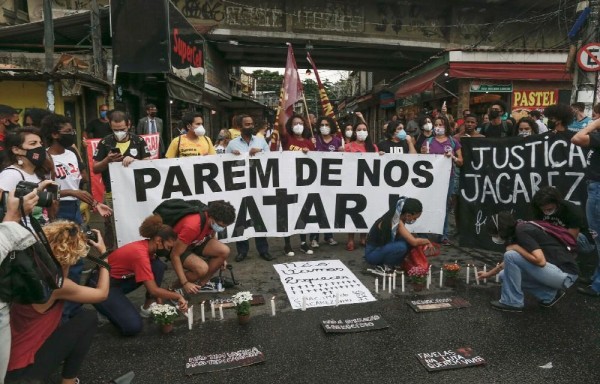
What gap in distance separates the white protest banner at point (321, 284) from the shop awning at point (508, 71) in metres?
11.6

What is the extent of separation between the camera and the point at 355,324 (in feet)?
12.7

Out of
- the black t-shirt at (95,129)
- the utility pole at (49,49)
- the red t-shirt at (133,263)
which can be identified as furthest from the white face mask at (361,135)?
the utility pole at (49,49)

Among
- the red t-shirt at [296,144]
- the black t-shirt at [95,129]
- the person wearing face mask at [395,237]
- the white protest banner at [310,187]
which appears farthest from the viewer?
the black t-shirt at [95,129]

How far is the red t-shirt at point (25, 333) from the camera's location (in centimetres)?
248

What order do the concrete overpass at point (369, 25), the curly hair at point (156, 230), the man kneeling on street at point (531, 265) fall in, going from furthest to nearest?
the concrete overpass at point (369, 25) < the man kneeling on street at point (531, 265) < the curly hair at point (156, 230)

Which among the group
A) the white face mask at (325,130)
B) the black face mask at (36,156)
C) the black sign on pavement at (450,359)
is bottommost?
the black sign on pavement at (450,359)

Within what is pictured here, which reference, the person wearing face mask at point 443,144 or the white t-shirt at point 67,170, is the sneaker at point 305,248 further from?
the white t-shirt at point 67,170

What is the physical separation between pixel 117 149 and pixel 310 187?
256 cm

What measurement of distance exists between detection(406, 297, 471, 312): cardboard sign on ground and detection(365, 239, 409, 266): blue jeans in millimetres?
706

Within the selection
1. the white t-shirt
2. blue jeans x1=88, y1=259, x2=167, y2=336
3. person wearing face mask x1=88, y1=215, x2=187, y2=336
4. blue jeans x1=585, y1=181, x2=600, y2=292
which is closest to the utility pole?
the white t-shirt

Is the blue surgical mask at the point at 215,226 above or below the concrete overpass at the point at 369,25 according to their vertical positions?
below

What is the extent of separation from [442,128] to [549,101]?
39.1 feet

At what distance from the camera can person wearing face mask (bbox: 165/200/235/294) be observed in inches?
162

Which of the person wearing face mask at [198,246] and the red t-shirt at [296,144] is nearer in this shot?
the person wearing face mask at [198,246]
